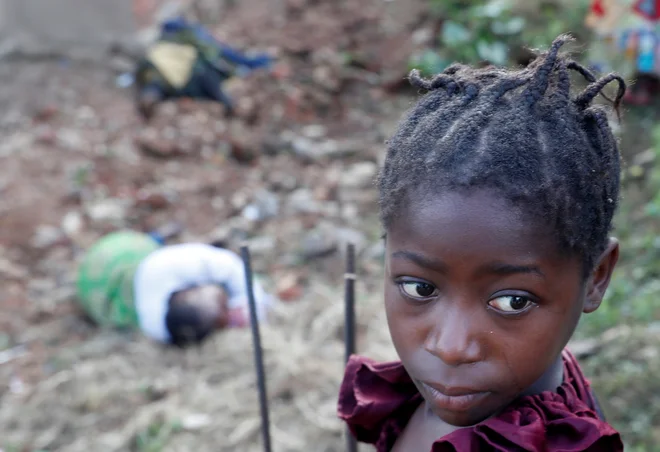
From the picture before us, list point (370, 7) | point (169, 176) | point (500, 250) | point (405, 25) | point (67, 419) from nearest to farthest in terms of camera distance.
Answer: point (500, 250)
point (67, 419)
point (169, 176)
point (405, 25)
point (370, 7)

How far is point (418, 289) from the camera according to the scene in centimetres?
118

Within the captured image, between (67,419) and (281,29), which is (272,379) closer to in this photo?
(67,419)

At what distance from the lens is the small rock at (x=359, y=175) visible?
5.18 meters

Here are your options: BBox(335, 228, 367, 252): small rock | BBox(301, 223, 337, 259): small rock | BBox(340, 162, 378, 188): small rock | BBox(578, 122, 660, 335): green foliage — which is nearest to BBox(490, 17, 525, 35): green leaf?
BBox(340, 162, 378, 188): small rock

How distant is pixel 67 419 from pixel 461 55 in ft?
12.7

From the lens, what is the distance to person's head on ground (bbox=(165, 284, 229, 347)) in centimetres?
364

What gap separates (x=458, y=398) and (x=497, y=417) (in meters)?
0.09

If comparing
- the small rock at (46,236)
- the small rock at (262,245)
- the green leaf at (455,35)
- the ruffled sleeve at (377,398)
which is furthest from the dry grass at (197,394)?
the green leaf at (455,35)

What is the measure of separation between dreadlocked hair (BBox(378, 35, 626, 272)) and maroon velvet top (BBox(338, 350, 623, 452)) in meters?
0.24

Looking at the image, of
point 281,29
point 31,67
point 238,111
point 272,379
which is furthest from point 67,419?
point 281,29

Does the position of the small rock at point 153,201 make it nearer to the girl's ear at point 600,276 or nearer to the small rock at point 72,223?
the small rock at point 72,223

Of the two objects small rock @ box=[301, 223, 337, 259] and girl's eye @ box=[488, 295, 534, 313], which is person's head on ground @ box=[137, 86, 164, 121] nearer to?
small rock @ box=[301, 223, 337, 259]

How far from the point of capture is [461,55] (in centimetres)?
560

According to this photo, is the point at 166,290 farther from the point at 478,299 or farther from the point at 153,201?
the point at 478,299
